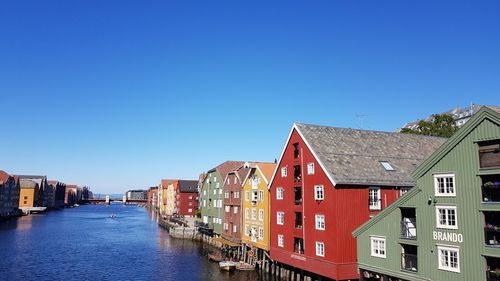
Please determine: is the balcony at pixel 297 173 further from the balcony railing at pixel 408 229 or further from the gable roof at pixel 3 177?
the gable roof at pixel 3 177

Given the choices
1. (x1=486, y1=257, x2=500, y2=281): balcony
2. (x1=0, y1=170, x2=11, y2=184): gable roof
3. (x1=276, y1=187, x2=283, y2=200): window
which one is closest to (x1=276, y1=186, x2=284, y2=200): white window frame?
(x1=276, y1=187, x2=283, y2=200): window

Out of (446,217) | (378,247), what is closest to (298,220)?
(378,247)

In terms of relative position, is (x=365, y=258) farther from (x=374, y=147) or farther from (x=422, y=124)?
(x=422, y=124)

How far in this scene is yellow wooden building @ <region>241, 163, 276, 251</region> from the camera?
5572 centimetres

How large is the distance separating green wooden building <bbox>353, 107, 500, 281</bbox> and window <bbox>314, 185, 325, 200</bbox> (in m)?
7.96

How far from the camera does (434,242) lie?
28.8 meters

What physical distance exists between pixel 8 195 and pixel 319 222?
154m

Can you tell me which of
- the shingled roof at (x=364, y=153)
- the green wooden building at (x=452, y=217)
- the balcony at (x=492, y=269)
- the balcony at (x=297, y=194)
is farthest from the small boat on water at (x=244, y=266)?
the balcony at (x=492, y=269)

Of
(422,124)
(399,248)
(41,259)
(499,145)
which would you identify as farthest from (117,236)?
(499,145)

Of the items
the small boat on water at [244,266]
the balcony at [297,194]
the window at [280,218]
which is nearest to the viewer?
the balcony at [297,194]

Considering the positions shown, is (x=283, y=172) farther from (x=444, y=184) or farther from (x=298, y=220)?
(x=444, y=184)

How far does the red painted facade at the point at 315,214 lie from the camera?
1502 inches

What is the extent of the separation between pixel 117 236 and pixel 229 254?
43456 mm

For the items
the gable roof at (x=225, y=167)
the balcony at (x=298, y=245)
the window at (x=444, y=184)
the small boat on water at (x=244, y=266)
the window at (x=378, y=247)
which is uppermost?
the gable roof at (x=225, y=167)
